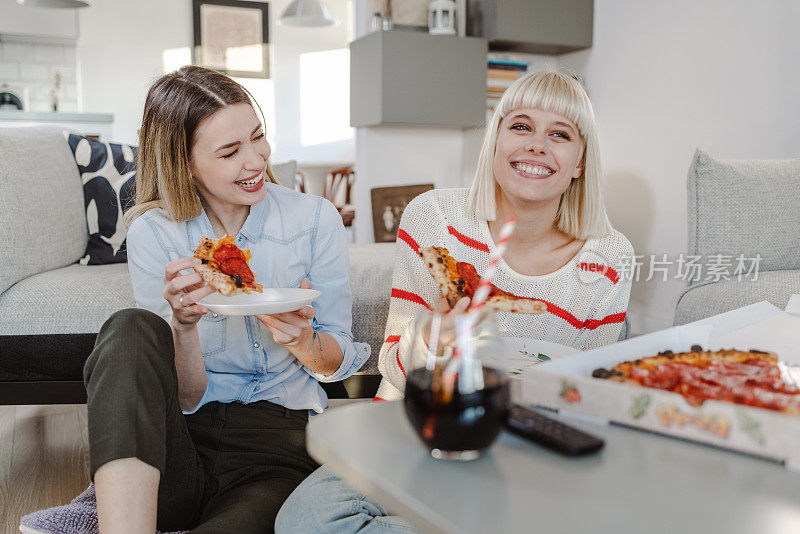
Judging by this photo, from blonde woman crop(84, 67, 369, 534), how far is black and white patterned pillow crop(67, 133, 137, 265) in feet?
3.20

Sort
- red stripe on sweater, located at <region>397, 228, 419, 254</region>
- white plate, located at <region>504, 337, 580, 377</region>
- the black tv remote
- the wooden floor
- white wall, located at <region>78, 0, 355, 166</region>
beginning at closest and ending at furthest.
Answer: the black tv remote
white plate, located at <region>504, 337, 580, 377</region>
red stripe on sweater, located at <region>397, 228, 419, 254</region>
the wooden floor
white wall, located at <region>78, 0, 355, 166</region>

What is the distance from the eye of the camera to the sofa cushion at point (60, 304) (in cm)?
198

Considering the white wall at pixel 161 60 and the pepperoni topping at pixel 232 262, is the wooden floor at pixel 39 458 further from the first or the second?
the white wall at pixel 161 60

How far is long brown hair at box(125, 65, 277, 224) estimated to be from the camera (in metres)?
1.48

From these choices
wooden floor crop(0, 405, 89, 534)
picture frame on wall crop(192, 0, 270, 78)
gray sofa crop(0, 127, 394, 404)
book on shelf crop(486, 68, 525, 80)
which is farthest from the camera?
picture frame on wall crop(192, 0, 270, 78)

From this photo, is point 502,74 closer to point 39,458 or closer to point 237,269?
point 39,458

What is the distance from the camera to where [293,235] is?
5.15 ft

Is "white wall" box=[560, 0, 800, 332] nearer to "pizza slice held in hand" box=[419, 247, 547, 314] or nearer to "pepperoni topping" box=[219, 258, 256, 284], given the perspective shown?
"pizza slice held in hand" box=[419, 247, 547, 314]

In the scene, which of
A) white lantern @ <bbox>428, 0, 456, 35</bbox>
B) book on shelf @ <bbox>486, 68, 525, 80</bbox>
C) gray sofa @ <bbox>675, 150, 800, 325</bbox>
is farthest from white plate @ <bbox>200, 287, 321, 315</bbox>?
book on shelf @ <bbox>486, 68, 525, 80</bbox>

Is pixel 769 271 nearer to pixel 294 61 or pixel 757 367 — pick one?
pixel 757 367

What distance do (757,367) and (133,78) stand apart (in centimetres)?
643

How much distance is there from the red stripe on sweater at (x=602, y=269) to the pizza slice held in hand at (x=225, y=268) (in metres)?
0.65

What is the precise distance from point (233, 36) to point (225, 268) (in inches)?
227

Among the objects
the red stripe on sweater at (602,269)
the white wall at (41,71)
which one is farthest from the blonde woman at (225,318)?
the white wall at (41,71)
